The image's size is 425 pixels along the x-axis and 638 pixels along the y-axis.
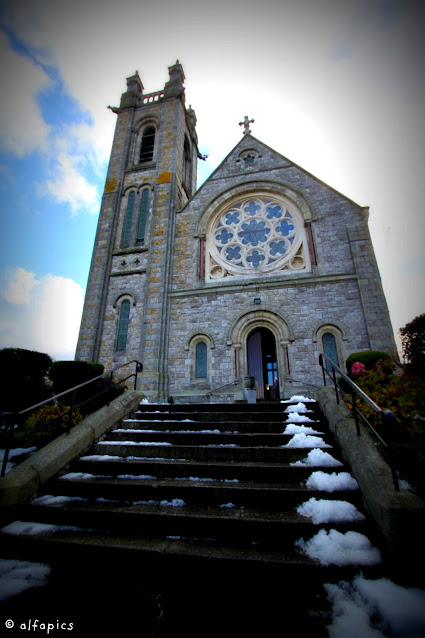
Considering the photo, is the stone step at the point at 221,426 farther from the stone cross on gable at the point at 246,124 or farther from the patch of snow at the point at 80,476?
the stone cross on gable at the point at 246,124

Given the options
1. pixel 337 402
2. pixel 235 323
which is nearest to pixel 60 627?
pixel 337 402

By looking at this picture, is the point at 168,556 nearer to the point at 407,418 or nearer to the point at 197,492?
the point at 197,492

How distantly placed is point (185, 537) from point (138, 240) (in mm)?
13082

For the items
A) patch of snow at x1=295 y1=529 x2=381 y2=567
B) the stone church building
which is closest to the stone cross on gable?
the stone church building

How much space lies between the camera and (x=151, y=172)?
14.9 m

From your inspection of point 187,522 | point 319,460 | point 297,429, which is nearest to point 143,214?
point 297,429

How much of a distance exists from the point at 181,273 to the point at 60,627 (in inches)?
451

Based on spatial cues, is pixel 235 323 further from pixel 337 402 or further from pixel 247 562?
pixel 247 562

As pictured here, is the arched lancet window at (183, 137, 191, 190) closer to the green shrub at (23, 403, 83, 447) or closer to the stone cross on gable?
the stone cross on gable

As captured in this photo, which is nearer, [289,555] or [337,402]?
[289,555]

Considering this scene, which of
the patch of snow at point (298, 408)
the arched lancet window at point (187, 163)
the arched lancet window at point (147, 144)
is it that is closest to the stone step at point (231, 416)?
the patch of snow at point (298, 408)

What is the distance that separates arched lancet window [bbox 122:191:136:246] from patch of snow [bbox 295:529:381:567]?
13.7m

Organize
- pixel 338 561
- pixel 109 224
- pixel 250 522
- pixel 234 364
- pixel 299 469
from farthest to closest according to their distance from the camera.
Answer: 1. pixel 109 224
2. pixel 234 364
3. pixel 299 469
4. pixel 250 522
5. pixel 338 561

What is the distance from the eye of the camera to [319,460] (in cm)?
362
